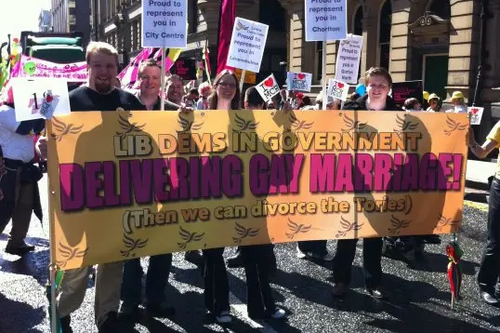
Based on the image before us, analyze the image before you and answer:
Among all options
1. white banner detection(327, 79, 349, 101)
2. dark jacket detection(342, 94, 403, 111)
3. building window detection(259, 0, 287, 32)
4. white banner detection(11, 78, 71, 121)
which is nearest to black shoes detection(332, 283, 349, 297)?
dark jacket detection(342, 94, 403, 111)

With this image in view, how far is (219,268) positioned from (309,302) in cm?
99

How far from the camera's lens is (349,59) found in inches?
222

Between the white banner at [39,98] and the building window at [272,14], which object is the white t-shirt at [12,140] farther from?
the building window at [272,14]

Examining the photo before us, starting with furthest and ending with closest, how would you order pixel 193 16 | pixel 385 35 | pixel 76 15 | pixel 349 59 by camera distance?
pixel 76 15
pixel 193 16
pixel 385 35
pixel 349 59

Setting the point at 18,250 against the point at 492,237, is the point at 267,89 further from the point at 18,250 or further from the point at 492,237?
the point at 18,250

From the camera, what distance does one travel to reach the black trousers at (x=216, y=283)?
412cm

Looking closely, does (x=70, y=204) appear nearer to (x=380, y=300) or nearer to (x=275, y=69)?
(x=380, y=300)

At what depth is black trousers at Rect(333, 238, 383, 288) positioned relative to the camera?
15.2ft

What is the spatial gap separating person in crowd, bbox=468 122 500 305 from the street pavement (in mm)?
136

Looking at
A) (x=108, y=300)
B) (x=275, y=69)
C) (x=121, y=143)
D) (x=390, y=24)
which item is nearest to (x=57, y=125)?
(x=121, y=143)

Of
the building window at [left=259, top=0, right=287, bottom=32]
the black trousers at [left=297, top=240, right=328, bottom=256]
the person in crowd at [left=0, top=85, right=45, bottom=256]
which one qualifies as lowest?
the black trousers at [left=297, top=240, right=328, bottom=256]

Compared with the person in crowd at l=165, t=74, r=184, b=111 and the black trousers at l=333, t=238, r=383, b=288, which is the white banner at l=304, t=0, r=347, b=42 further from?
the black trousers at l=333, t=238, r=383, b=288

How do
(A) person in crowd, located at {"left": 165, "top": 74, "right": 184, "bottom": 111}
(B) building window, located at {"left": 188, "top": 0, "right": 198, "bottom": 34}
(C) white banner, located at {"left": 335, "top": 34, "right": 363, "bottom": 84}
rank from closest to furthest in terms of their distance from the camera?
(A) person in crowd, located at {"left": 165, "top": 74, "right": 184, "bottom": 111}
(C) white banner, located at {"left": 335, "top": 34, "right": 363, "bottom": 84}
(B) building window, located at {"left": 188, "top": 0, "right": 198, "bottom": 34}

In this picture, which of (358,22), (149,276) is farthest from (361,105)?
(358,22)
